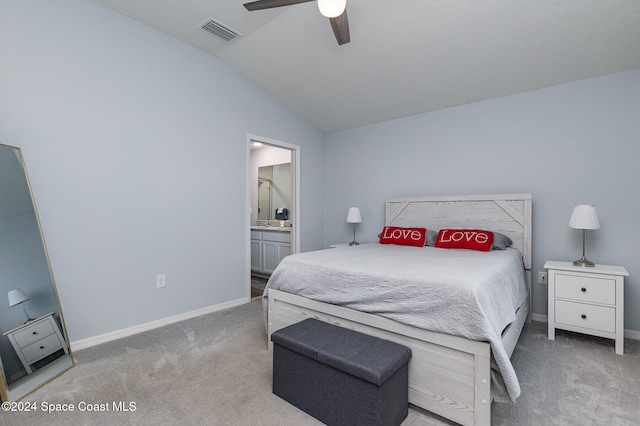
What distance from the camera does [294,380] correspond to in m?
1.68

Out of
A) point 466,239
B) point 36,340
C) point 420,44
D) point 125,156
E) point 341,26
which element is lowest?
point 36,340

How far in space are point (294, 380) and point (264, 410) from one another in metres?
0.21

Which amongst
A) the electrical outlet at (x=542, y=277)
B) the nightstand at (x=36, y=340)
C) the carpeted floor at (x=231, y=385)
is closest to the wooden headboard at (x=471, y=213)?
the electrical outlet at (x=542, y=277)

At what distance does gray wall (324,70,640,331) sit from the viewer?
2.65 meters

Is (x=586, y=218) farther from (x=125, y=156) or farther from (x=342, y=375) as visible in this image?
(x=125, y=156)

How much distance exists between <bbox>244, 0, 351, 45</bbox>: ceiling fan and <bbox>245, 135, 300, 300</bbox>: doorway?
211 cm

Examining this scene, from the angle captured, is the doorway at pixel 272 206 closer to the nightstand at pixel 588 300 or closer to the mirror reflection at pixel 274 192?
the mirror reflection at pixel 274 192

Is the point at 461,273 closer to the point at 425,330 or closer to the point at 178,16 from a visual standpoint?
the point at 425,330

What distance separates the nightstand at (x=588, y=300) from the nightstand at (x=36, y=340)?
373 centimetres

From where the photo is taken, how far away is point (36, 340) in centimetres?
193

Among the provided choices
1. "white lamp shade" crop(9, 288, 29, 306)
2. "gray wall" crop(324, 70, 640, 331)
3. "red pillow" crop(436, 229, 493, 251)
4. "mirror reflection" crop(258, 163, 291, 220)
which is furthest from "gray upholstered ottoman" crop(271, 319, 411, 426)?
"mirror reflection" crop(258, 163, 291, 220)

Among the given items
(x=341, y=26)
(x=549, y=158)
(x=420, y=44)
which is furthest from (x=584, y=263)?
(x=341, y=26)

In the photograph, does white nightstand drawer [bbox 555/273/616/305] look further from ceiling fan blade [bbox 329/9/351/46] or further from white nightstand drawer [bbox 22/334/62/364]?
white nightstand drawer [bbox 22/334/62/364]

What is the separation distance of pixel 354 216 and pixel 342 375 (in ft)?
9.06
